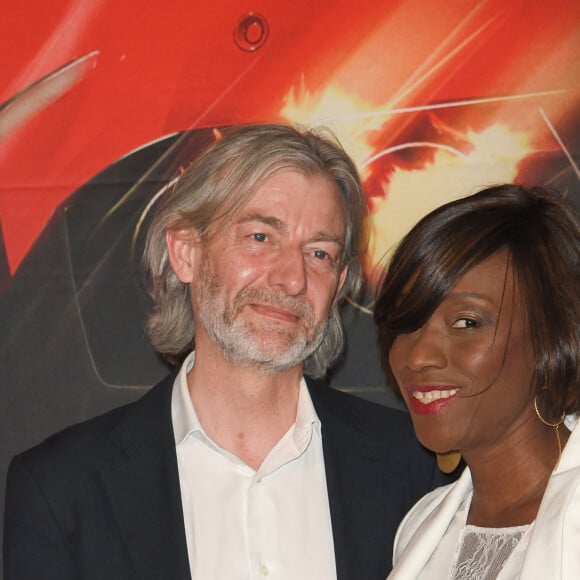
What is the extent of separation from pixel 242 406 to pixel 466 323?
708 mm

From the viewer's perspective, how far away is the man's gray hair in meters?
2.20

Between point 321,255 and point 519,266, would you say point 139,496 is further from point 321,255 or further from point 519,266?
point 519,266

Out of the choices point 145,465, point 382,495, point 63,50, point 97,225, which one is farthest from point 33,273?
point 382,495

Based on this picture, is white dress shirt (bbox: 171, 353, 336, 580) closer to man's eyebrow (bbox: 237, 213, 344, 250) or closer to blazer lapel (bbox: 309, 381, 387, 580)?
blazer lapel (bbox: 309, 381, 387, 580)

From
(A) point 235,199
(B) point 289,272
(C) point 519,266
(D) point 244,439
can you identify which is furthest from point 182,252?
(C) point 519,266

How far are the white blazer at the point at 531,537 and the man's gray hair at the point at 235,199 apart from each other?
2.31 feet

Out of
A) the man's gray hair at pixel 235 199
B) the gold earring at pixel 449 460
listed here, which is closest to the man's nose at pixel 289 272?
the man's gray hair at pixel 235 199

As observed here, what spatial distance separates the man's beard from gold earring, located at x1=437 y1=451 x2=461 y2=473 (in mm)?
421

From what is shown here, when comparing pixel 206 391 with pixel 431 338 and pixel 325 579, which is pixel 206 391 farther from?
pixel 431 338

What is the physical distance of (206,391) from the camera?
86.7 inches

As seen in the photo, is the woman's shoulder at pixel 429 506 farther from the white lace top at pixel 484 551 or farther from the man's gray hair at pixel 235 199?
the man's gray hair at pixel 235 199

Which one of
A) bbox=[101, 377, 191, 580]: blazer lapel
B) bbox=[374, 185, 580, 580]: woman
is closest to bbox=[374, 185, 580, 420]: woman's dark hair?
bbox=[374, 185, 580, 580]: woman

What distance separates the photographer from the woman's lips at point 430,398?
165 centimetres

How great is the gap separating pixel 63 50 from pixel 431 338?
4.75 feet
